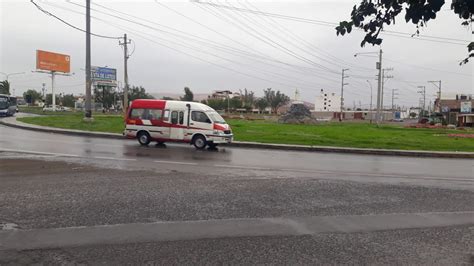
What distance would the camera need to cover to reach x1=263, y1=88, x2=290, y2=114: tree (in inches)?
4988

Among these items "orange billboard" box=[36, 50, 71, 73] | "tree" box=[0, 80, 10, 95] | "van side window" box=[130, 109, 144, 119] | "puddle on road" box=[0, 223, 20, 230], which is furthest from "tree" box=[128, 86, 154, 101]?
"puddle on road" box=[0, 223, 20, 230]

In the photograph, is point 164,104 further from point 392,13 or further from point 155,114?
Result: point 392,13

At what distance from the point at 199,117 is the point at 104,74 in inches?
2328

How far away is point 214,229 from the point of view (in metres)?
6.05

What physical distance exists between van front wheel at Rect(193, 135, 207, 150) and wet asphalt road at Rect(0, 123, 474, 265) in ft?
17.9

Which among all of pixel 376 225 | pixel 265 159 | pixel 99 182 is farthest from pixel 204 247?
pixel 265 159

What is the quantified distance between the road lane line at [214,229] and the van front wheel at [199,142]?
12796 millimetres

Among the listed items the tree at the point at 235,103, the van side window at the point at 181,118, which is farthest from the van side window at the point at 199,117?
the tree at the point at 235,103

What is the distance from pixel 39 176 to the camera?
10266mm

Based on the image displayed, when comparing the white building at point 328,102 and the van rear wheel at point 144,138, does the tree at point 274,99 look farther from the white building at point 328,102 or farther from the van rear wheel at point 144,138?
the van rear wheel at point 144,138

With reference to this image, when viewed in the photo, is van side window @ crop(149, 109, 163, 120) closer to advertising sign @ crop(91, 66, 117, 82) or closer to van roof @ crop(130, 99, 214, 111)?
van roof @ crop(130, 99, 214, 111)

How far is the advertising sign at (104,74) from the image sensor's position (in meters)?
72.2

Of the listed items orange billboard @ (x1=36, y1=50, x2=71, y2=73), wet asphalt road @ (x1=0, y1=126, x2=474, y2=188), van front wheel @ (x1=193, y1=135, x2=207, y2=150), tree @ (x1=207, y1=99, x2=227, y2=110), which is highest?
orange billboard @ (x1=36, y1=50, x2=71, y2=73)

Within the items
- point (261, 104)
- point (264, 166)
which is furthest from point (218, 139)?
point (261, 104)
